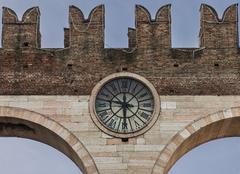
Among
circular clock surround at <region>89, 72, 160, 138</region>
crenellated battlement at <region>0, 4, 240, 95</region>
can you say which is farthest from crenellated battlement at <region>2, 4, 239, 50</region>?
Result: circular clock surround at <region>89, 72, 160, 138</region>

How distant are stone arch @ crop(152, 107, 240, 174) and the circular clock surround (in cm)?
81

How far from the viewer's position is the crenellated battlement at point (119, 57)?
3578cm

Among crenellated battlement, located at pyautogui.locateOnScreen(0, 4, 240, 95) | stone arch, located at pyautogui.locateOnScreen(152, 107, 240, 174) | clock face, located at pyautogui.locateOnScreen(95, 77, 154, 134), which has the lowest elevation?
stone arch, located at pyautogui.locateOnScreen(152, 107, 240, 174)

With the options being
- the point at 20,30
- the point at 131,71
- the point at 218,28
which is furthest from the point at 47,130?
the point at 218,28

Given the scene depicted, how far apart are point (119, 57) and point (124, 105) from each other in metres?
1.30

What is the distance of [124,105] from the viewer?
35.7m

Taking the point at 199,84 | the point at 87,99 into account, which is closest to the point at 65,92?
the point at 87,99

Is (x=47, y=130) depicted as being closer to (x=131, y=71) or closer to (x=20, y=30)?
(x=131, y=71)

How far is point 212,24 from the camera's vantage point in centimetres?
3647

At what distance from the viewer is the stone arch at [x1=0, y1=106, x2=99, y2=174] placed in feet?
115

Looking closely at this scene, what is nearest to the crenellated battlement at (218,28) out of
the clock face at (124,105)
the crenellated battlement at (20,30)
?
the clock face at (124,105)

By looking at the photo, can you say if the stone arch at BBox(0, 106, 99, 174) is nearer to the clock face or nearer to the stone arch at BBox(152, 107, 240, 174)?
the clock face

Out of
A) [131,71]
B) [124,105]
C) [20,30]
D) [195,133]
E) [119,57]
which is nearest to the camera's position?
[195,133]

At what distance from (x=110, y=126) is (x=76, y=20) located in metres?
3.08
